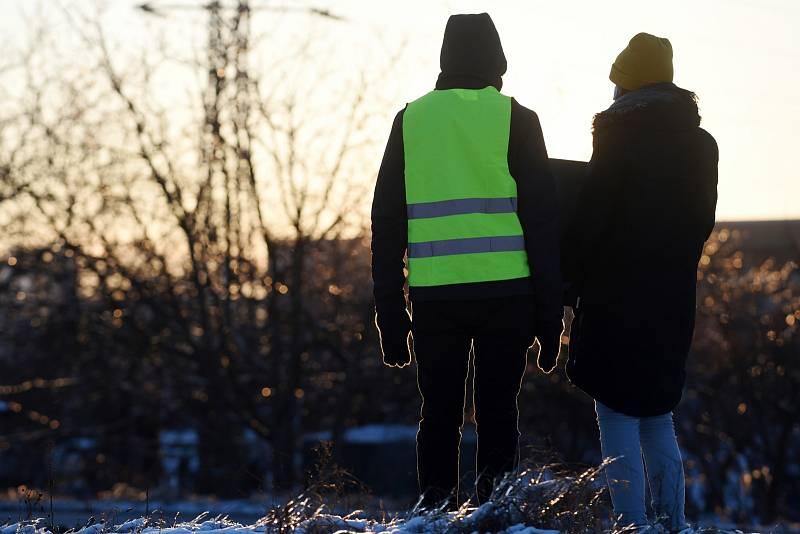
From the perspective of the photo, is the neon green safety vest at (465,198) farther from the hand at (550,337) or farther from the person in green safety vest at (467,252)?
the hand at (550,337)

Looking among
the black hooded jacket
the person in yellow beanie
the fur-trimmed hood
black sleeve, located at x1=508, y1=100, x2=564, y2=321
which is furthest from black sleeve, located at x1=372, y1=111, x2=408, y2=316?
the fur-trimmed hood

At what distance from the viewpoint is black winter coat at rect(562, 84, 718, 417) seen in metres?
4.70

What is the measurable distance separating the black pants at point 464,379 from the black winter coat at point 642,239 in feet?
1.02

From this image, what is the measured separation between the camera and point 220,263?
1454 centimetres

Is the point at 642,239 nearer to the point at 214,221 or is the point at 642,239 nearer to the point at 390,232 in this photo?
the point at 390,232

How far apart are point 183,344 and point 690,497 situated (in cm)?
719

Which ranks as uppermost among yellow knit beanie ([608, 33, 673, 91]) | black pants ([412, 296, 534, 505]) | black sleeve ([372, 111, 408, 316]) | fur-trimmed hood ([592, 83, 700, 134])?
yellow knit beanie ([608, 33, 673, 91])

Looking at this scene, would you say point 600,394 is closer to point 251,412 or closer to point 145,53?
point 145,53

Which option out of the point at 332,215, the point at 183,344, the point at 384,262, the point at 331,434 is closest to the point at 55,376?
the point at 183,344

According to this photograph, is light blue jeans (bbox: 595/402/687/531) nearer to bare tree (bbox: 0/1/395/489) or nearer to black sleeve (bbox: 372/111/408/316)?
black sleeve (bbox: 372/111/408/316)

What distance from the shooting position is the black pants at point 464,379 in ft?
15.2

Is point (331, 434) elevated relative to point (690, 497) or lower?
elevated

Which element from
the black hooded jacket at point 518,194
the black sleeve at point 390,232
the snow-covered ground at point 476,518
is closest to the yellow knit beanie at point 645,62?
the black hooded jacket at point 518,194

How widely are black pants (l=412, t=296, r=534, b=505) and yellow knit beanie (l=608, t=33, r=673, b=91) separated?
0.93 m
